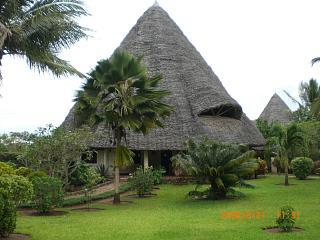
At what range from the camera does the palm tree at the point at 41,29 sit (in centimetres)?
1055

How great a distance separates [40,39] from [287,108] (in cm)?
3749

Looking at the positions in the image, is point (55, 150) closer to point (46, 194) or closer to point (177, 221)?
point (46, 194)

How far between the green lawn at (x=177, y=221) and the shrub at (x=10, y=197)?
2.41 ft

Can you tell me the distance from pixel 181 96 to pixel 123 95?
12.3 m

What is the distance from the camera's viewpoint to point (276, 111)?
43906 millimetres

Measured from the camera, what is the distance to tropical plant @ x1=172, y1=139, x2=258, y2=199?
16250 mm

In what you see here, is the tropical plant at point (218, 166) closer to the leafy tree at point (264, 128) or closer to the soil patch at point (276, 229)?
the soil patch at point (276, 229)

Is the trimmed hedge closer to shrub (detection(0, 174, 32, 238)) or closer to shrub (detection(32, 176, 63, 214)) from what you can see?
shrub (detection(32, 176, 63, 214))

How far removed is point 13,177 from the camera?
973cm

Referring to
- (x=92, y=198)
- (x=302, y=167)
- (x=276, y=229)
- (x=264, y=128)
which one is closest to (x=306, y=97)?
(x=264, y=128)

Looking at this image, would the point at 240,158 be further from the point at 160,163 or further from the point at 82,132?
the point at 160,163

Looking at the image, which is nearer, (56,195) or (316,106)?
(56,195)

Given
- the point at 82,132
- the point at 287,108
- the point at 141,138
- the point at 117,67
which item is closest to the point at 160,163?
the point at 141,138

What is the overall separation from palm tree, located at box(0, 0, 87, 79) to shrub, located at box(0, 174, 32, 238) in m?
2.90
